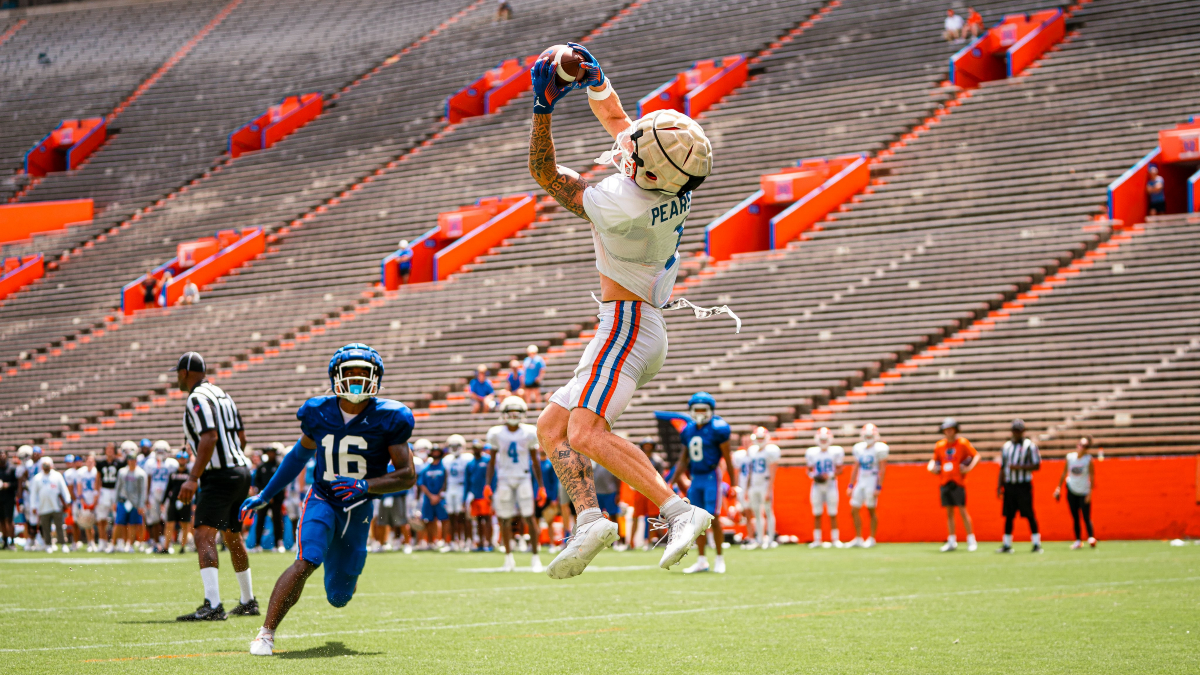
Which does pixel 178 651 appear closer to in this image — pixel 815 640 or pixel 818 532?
pixel 815 640

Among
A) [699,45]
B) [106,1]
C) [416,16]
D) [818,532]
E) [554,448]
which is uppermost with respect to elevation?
[106,1]

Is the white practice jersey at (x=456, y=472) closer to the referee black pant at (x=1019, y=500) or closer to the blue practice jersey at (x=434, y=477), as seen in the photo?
the blue practice jersey at (x=434, y=477)

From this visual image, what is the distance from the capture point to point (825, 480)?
19875 mm

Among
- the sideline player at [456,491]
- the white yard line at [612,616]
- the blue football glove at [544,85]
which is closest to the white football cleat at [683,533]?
the blue football glove at [544,85]

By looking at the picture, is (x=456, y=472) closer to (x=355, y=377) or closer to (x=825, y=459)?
(x=825, y=459)

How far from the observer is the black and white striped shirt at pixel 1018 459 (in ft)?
57.3

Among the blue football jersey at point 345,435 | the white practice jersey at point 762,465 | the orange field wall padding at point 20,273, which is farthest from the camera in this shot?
the orange field wall padding at point 20,273

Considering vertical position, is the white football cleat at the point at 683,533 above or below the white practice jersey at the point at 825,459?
above

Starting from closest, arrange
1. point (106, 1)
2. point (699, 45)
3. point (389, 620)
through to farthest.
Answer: point (389, 620), point (699, 45), point (106, 1)

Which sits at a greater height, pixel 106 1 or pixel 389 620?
pixel 106 1

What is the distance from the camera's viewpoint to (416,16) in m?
47.3

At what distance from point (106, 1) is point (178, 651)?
5284cm

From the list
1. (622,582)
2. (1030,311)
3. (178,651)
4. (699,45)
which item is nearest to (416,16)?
(699,45)

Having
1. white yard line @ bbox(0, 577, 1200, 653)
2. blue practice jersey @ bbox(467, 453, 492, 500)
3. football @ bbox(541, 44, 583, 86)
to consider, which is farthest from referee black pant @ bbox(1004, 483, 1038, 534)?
football @ bbox(541, 44, 583, 86)
